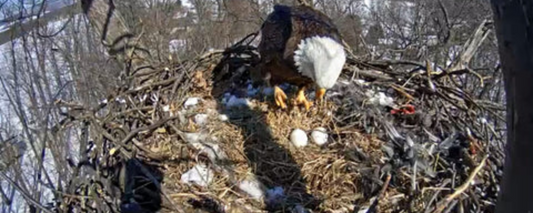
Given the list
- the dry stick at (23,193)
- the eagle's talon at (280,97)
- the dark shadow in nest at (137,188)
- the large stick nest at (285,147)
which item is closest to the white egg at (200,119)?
the large stick nest at (285,147)

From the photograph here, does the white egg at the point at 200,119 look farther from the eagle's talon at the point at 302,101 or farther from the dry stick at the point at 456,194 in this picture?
the dry stick at the point at 456,194

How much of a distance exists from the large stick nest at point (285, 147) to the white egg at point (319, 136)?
0.10 feet

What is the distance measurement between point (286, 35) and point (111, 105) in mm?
769

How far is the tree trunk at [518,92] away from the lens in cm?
69

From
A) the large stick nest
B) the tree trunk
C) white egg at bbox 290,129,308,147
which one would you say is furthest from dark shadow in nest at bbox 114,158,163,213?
the tree trunk

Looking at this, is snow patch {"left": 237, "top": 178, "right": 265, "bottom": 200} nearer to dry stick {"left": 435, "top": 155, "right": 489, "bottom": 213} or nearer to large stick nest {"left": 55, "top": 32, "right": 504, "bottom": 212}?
large stick nest {"left": 55, "top": 32, "right": 504, "bottom": 212}

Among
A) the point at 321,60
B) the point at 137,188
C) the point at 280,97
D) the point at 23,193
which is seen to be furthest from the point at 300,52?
the point at 23,193

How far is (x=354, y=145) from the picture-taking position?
2.01m

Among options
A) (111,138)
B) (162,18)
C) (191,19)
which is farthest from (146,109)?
(191,19)

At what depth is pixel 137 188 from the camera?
5.74 ft

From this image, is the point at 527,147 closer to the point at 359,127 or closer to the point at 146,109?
the point at 359,127

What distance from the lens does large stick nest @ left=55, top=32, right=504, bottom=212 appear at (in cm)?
167

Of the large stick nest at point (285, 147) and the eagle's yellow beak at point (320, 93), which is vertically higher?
the eagle's yellow beak at point (320, 93)

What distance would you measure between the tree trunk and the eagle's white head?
1.17 m
